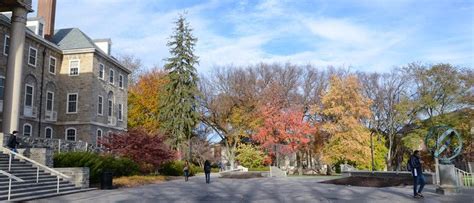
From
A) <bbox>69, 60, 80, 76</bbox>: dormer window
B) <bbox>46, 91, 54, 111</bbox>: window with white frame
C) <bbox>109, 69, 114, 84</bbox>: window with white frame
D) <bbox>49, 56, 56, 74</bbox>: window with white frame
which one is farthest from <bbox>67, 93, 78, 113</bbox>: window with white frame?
<bbox>109, 69, 114, 84</bbox>: window with white frame

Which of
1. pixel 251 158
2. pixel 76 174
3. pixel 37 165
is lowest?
pixel 76 174

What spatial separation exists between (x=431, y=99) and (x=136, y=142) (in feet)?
99.0

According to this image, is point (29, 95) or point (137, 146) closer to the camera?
point (137, 146)

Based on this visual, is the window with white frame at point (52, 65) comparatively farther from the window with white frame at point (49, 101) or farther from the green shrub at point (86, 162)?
the green shrub at point (86, 162)

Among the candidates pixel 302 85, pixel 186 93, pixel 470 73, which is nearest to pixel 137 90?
pixel 186 93

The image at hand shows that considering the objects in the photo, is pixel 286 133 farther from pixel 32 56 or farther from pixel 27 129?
pixel 32 56

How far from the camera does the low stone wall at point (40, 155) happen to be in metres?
20.2

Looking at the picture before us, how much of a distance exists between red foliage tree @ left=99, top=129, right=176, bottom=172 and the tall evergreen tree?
45.7 ft

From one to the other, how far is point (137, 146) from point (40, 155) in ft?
28.2

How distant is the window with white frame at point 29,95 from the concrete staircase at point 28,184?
1594cm

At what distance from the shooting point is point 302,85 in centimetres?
5400

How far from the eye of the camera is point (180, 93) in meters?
44.3

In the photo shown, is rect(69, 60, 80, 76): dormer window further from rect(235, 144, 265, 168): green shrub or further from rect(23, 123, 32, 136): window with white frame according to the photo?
rect(235, 144, 265, 168): green shrub

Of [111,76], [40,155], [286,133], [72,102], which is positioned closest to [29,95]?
[72,102]
